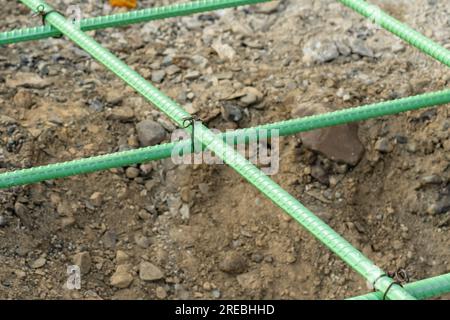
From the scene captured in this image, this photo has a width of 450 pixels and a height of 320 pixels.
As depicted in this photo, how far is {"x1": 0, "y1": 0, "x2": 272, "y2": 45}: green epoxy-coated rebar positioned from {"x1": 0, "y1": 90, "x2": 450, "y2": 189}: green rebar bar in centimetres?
104

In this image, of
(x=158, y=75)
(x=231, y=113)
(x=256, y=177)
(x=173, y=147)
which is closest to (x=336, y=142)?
(x=231, y=113)

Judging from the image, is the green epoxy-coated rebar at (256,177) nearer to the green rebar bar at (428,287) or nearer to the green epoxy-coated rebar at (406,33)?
the green rebar bar at (428,287)

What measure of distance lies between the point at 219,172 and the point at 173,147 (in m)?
1.31

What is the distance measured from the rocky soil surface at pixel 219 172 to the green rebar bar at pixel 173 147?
2.95 feet

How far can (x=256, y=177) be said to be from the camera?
15.1 feet

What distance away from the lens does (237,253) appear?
5949 mm

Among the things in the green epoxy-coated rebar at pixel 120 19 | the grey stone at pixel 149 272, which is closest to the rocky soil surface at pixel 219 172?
the grey stone at pixel 149 272

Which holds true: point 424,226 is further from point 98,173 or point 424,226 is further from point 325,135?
point 98,173

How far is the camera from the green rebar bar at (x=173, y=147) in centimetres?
475

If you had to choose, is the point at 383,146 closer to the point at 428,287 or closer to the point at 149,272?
the point at 149,272

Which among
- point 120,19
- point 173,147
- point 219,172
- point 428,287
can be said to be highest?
point 120,19
